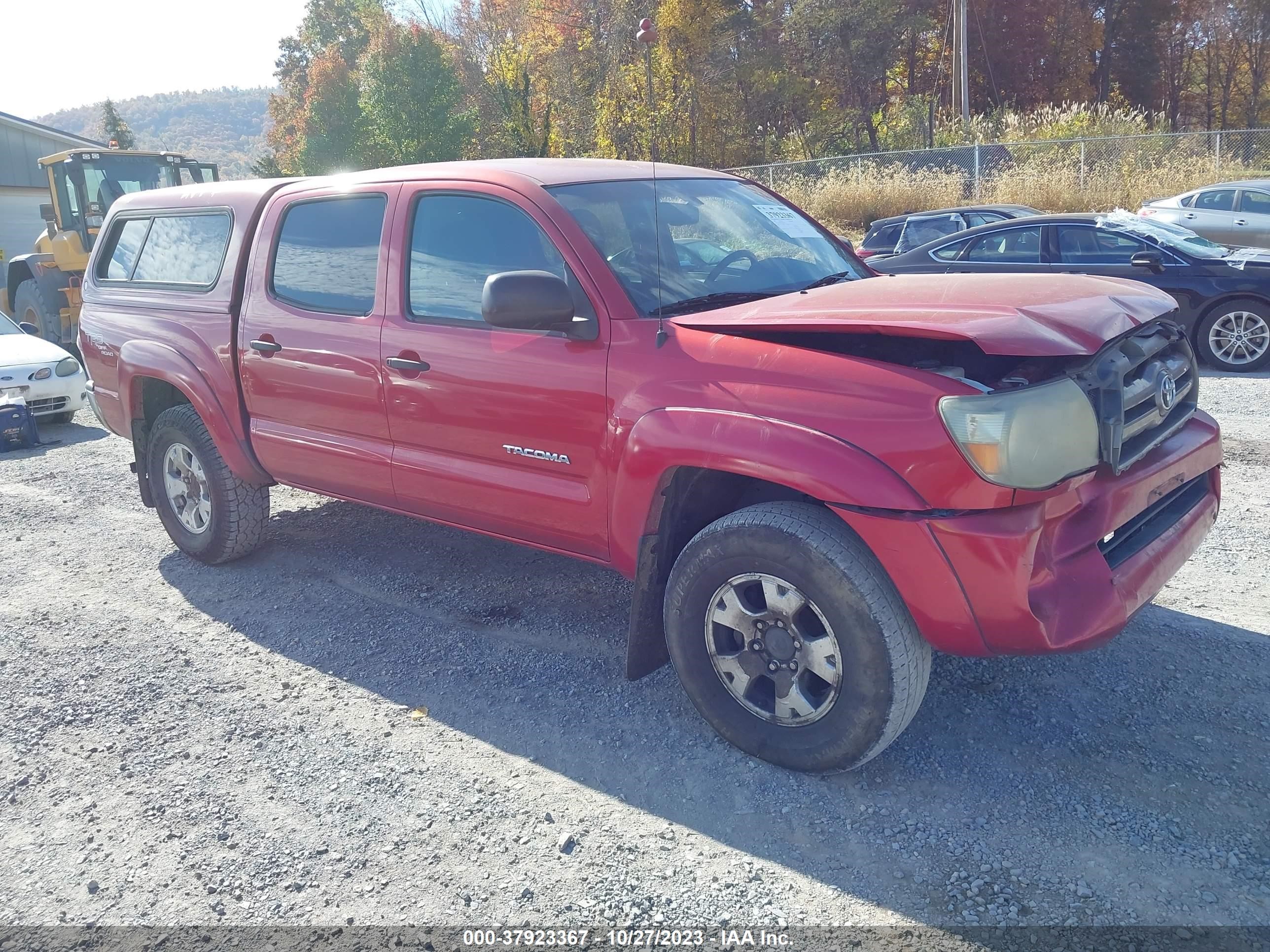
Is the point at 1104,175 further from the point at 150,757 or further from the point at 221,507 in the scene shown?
the point at 150,757

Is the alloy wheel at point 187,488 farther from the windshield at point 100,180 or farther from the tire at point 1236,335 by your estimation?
the windshield at point 100,180

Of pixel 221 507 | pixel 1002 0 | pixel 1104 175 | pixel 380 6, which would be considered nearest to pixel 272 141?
pixel 380 6

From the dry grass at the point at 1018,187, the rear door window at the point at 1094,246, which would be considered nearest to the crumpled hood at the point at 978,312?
the rear door window at the point at 1094,246

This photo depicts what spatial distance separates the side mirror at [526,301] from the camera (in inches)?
128

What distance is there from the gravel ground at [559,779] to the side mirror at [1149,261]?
17.0 ft

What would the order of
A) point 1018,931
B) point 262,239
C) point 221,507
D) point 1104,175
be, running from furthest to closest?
point 1104,175 → point 221,507 → point 262,239 → point 1018,931

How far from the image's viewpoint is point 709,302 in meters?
3.63

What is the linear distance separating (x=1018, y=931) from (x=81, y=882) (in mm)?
2579

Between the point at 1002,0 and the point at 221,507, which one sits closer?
the point at 221,507

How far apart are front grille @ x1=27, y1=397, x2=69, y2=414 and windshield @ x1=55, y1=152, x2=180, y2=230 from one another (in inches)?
183

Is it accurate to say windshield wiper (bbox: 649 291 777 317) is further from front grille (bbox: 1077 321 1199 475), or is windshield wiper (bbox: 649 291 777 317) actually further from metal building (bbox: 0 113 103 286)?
metal building (bbox: 0 113 103 286)

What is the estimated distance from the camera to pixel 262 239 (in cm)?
473

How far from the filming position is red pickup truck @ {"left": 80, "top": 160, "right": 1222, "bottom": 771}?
2.79 metres

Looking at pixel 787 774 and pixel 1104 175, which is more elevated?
pixel 1104 175
